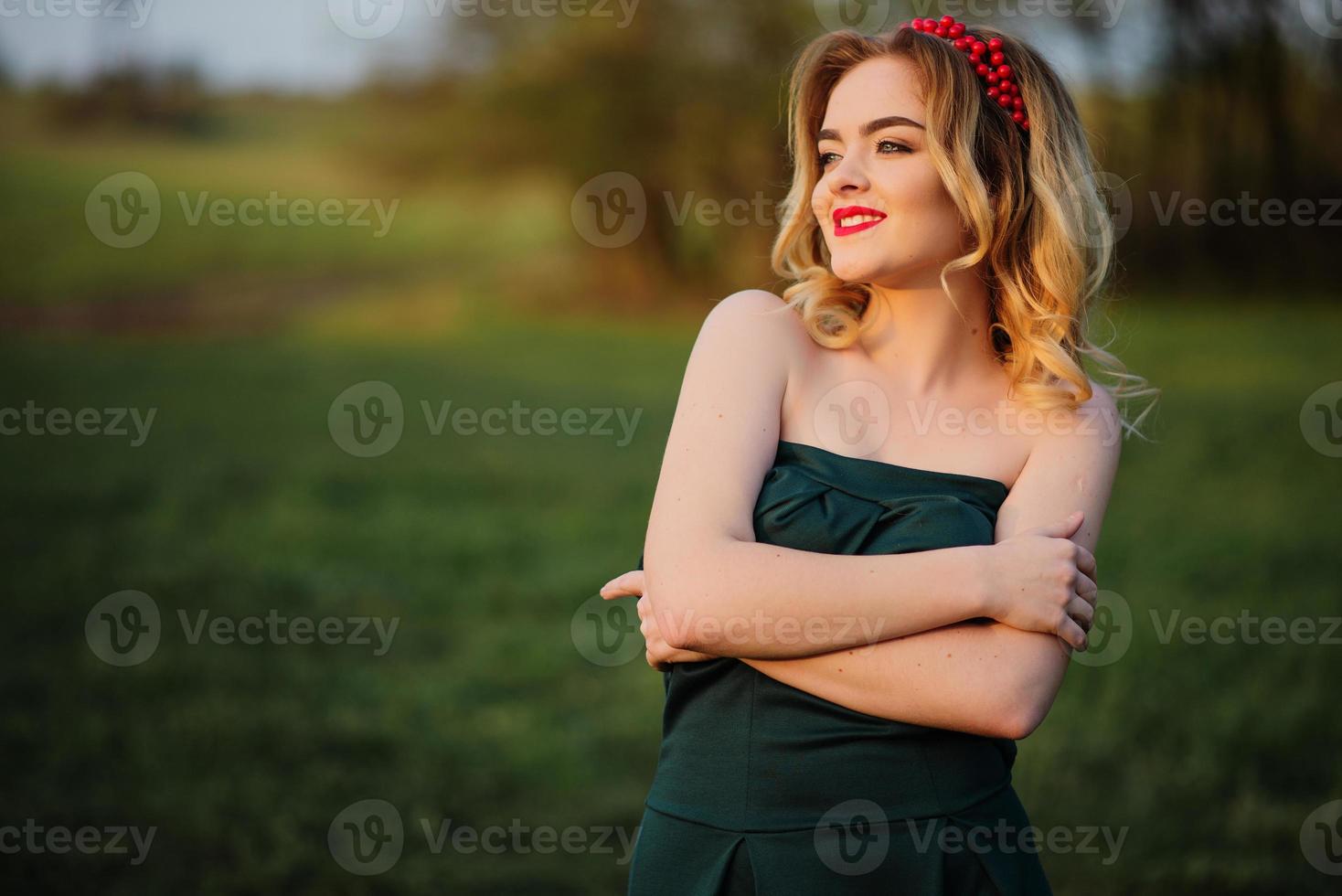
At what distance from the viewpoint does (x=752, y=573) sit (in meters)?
1.82

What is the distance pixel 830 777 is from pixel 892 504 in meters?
0.45

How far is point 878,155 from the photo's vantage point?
2.05m

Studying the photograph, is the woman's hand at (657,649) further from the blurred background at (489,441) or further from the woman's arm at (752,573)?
the blurred background at (489,441)

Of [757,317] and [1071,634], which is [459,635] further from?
[1071,634]

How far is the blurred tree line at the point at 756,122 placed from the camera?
16625mm

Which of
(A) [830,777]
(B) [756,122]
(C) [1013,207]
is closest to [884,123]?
(C) [1013,207]

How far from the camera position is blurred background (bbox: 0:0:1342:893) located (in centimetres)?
417

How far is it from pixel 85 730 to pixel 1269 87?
56.2 feet

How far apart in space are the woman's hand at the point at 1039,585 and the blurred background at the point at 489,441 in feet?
3.78

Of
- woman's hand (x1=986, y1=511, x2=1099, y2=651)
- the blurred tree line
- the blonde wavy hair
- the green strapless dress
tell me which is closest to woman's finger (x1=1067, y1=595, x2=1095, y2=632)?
woman's hand (x1=986, y1=511, x2=1099, y2=651)

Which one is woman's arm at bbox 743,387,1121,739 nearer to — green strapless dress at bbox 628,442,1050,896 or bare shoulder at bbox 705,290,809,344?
green strapless dress at bbox 628,442,1050,896

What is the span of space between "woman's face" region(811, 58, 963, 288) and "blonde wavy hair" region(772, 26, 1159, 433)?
0.09 ft

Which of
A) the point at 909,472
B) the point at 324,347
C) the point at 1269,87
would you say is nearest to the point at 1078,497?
the point at 909,472

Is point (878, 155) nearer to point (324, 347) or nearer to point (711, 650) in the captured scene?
point (711, 650)
